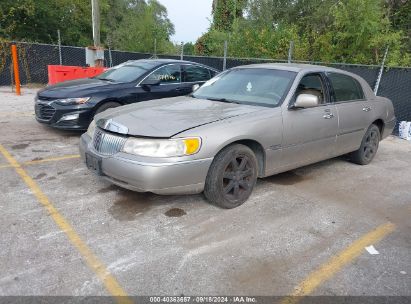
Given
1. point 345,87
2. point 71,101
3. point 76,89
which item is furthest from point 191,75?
point 345,87

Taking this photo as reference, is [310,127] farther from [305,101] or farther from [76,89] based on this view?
[76,89]

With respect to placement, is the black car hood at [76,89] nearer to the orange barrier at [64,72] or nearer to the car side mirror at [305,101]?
the car side mirror at [305,101]

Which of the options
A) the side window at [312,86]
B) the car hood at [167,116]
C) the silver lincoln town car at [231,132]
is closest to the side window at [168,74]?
the silver lincoln town car at [231,132]

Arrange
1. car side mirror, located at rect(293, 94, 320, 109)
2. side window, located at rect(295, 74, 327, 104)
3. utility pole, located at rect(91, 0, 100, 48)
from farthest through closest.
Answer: utility pole, located at rect(91, 0, 100, 48)
side window, located at rect(295, 74, 327, 104)
car side mirror, located at rect(293, 94, 320, 109)

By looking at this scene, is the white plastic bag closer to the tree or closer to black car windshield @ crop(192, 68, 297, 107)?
black car windshield @ crop(192, 68, 297, 107)

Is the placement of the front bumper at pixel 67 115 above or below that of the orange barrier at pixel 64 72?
below

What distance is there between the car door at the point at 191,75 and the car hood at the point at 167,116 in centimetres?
304

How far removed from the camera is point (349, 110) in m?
5.40

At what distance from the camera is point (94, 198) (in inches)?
166

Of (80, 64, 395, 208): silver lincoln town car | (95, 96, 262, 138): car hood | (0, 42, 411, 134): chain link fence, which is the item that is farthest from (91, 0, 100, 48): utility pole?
(95, 96, 262, 138): car hood

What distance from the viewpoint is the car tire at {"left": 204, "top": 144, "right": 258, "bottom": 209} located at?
12.8 ft

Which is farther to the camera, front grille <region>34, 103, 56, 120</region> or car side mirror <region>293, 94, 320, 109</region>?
front grille <region>34, 103, 56, 120</region>

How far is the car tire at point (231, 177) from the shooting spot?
3.91m

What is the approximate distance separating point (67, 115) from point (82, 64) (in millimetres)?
10403
